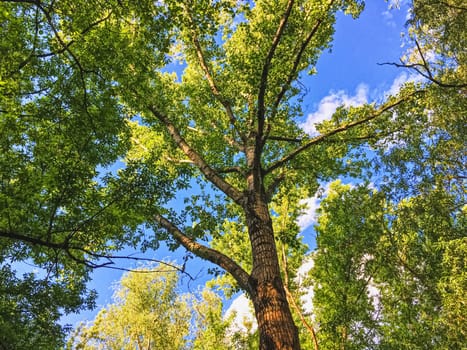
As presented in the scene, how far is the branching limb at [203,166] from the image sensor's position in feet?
26.8

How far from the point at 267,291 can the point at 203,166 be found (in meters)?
4.28

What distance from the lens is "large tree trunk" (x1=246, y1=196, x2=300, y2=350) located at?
531 centimetres

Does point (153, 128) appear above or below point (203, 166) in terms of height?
above

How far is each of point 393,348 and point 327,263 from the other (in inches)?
199

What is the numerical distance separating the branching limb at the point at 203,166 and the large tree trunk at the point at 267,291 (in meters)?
0.60

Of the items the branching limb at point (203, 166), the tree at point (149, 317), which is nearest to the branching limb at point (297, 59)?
the branching limb at point (203, 166)

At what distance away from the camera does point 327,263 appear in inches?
687

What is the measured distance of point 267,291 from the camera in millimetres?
5949

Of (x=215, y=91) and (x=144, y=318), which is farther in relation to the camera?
(x=144, y=318)

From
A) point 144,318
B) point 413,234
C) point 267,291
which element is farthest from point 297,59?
point 144,318

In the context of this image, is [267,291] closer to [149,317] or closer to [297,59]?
[297,59]

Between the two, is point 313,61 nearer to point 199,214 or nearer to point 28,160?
point 199,214

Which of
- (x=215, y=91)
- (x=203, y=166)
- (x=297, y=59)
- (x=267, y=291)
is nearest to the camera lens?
(x=267, y=291)

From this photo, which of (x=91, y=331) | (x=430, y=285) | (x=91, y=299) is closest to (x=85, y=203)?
(x=91, y=299)
